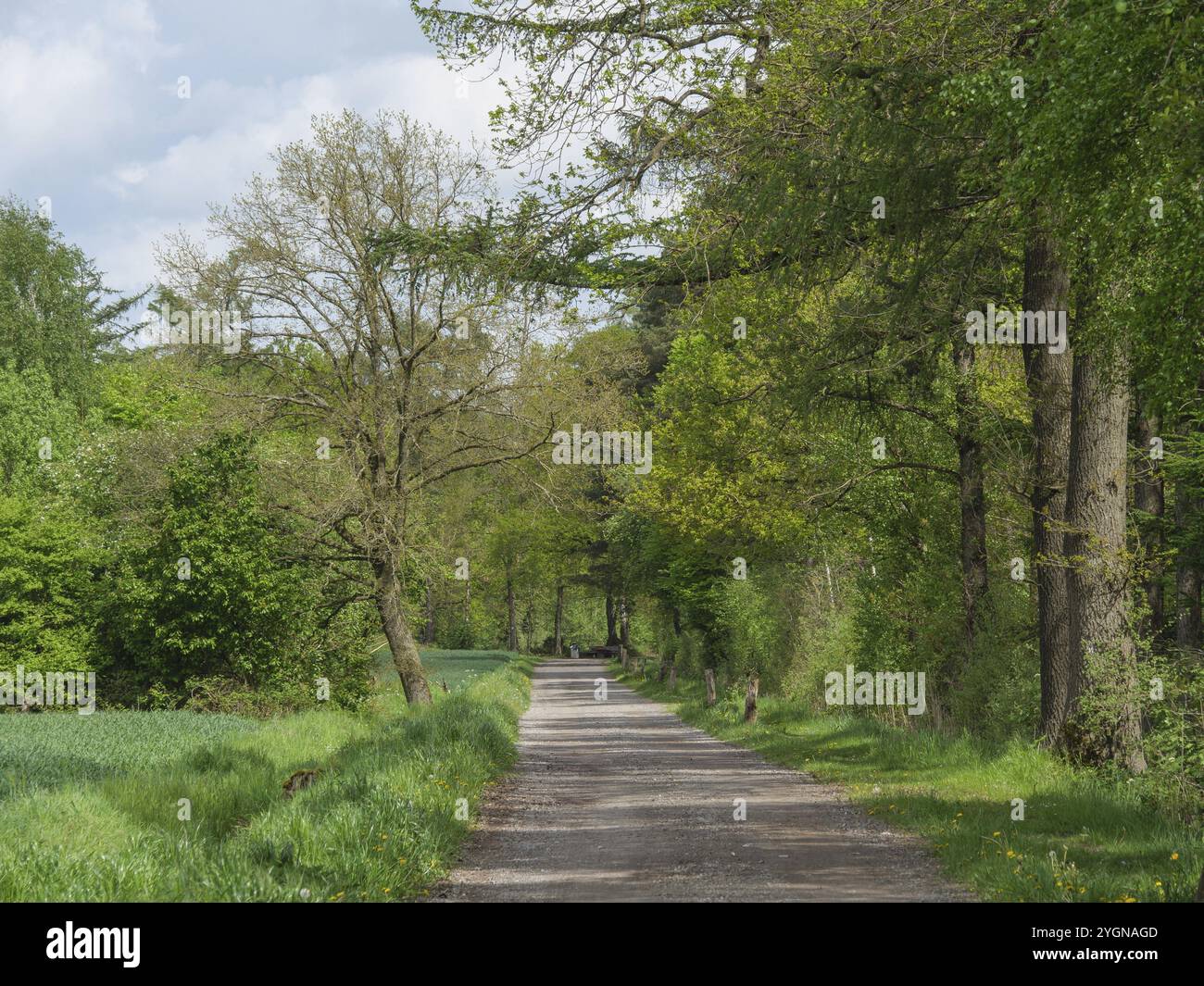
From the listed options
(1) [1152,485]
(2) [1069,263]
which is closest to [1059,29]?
(2) [1069,263]

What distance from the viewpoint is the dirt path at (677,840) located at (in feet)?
29.2

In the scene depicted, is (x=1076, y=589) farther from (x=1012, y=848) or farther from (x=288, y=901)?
(x=288, y=901)

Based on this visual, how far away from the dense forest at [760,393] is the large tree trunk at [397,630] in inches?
3.5

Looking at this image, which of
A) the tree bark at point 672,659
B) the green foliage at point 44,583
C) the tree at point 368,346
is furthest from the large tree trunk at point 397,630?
the tree bark at point 672,659

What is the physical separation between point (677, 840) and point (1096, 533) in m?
5.91

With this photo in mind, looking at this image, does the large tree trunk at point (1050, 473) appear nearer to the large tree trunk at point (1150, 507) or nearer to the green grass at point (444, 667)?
the large tree trunk at point (1150, 507)

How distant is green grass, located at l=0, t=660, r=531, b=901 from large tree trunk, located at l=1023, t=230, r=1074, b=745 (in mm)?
7168

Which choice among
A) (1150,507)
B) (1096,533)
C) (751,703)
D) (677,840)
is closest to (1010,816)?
(677,840)

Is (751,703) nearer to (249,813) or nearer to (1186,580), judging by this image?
(1186,580)

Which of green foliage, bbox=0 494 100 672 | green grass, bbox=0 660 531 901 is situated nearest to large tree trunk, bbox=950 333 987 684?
green grass, bbox=0 660 531 901

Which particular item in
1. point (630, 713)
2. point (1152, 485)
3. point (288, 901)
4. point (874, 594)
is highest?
Answer: point (1152, 485)

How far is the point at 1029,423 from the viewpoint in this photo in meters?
17.8

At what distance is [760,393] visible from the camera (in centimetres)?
2298

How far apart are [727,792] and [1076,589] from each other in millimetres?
4887
